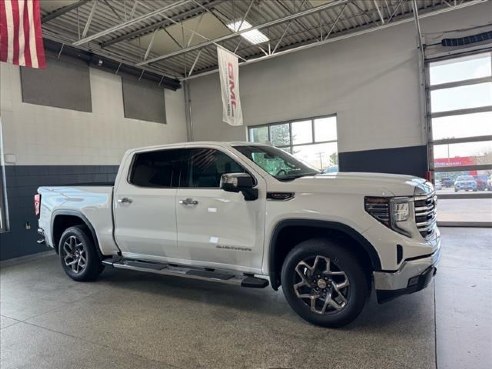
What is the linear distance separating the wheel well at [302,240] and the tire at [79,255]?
2.71 m

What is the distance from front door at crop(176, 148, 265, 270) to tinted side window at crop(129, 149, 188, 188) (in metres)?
0.14

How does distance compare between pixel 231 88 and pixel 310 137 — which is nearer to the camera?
pixel 231 88

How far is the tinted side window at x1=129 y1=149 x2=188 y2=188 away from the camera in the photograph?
418 centimetres

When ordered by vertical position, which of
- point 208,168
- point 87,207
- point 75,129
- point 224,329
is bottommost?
point 224,329

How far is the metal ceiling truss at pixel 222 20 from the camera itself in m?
7.30

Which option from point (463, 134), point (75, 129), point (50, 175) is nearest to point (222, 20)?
point (75, 129)

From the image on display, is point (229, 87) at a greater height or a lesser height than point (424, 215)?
greater

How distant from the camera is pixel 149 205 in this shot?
420 centimetres

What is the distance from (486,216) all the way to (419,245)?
261 inches

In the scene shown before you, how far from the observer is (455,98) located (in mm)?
8531

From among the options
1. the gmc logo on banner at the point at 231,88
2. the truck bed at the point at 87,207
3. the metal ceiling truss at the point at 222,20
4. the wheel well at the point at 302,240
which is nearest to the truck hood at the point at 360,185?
the wheel well at the point at 302,240

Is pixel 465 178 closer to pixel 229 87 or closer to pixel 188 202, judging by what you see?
pixel 229 87

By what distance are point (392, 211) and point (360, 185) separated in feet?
1.08

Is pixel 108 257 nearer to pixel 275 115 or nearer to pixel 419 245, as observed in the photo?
pixel 419 245
